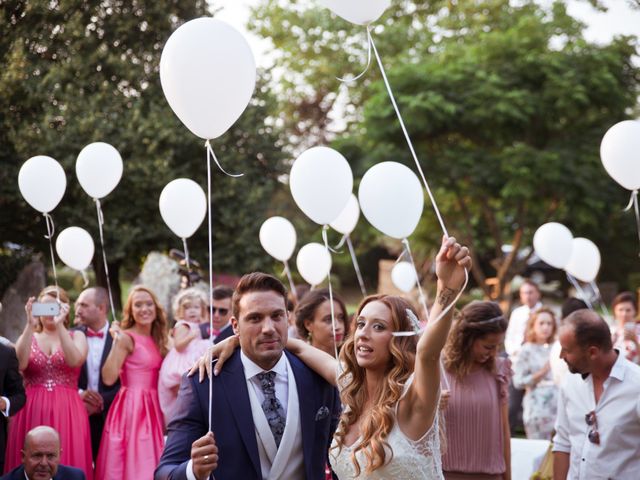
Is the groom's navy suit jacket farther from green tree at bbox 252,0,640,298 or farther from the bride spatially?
green tree at bbox 252,0,640,298

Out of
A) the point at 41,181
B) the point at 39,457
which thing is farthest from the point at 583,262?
the point at 39,457

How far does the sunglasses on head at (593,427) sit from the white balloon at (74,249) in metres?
5.64

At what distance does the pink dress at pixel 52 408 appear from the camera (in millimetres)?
6164

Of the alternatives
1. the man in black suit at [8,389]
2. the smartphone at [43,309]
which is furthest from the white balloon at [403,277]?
the man in black suit at [8,389]

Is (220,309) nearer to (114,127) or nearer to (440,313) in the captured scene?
(440,313)

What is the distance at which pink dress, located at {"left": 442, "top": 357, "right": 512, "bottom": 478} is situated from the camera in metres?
4.65

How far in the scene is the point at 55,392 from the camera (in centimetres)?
625

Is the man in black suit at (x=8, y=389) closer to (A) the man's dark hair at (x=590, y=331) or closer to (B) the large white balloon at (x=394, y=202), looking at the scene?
(B) the large white balloon at (x=394, y=202)

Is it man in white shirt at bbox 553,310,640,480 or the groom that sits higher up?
the groom

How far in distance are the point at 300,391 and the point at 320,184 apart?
3.23 meters

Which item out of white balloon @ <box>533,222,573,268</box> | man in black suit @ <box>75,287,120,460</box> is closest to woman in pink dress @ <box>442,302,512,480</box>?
man in black suit @ <box>75,287,120,460</box>

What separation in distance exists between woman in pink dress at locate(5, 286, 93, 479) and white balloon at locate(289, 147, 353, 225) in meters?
2.15

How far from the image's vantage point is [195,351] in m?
6.71

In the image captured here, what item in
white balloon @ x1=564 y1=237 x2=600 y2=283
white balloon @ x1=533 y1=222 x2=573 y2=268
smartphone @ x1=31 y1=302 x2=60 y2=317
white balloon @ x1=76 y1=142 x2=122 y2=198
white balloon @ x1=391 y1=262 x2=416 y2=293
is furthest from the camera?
white balloon @ x1=391 y1=262 x2=416 y2=293
